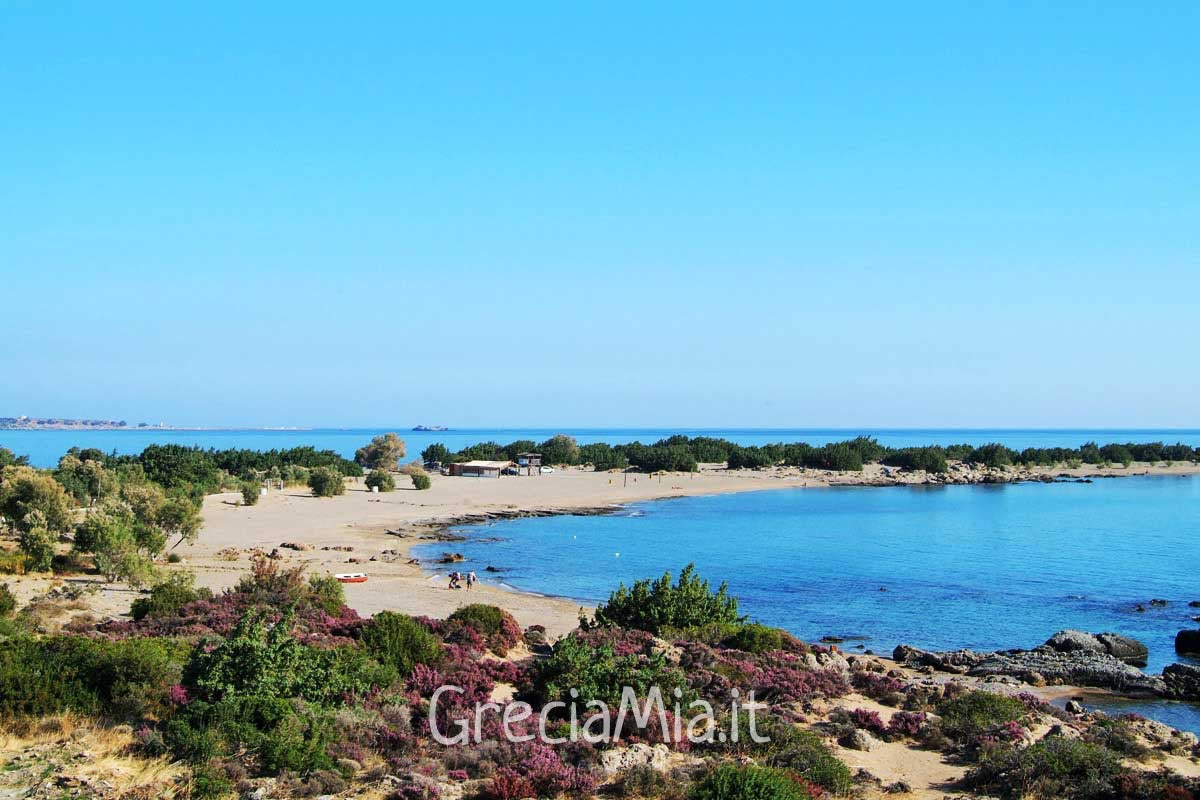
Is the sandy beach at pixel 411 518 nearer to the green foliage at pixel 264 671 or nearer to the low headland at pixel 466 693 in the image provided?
the low headland at pixel 466 693

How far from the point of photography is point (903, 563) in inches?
1908

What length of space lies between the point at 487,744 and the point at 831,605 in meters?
24.9

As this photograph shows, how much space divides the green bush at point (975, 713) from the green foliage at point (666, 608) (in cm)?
782

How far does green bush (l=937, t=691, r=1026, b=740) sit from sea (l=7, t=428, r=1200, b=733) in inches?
200

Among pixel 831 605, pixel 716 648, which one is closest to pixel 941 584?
pixel 831 605

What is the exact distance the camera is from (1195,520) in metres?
70.9

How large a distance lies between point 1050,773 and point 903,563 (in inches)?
A: 1424

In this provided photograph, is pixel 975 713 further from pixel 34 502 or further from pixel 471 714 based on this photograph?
pixel 34 502

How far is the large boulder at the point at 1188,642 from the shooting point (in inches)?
1129

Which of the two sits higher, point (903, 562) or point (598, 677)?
point (598, 677)

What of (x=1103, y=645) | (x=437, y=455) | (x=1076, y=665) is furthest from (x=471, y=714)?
(x=437, y=455)

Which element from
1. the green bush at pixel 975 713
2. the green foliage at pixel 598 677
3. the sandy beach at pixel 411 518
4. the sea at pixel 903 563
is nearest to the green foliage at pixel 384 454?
the sandy beach at pixel 411 518

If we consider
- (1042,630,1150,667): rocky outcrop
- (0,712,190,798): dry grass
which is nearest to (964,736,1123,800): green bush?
(0,712,190,798): dry grass

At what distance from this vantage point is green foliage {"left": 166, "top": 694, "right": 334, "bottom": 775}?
12.9 metres
